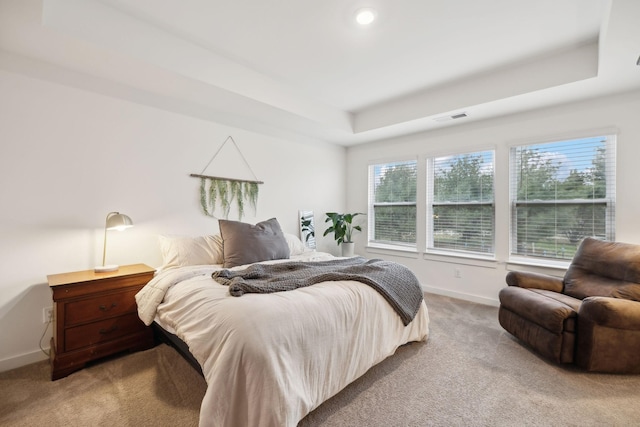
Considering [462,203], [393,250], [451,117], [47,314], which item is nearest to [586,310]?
[462,203]

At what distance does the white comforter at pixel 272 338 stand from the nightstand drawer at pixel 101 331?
0.33 m

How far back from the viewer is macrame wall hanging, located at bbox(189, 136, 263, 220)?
10.8ft

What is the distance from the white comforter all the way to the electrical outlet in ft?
2.74

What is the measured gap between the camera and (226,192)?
137 inches

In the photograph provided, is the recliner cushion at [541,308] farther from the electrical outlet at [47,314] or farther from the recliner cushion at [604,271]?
the electrical outlet at [47,314]

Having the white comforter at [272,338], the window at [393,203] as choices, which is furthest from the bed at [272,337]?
the window at [393,203]

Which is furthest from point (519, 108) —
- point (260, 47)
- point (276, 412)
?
point (276, 412)

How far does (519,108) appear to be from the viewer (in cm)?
324

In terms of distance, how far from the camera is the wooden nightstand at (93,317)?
6.57ft

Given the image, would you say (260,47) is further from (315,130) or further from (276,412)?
(276,412)

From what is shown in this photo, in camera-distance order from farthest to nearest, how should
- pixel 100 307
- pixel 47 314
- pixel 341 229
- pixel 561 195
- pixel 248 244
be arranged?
A: 1. pixel 341 229
2. pixel 561 195
3. pixel 248 244
4. pixel 47 314
5. pixel 100 307

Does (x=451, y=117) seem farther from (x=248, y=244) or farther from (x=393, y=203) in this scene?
(x=248, y=244)

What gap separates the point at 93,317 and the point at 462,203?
4249 mm

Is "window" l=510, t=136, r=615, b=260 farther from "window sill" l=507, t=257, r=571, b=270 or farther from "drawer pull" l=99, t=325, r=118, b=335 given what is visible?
"drawer pull" l=99, t=325, r=118, b=335
